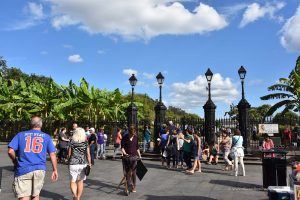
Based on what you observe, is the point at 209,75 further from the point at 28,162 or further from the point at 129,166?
the point at 28,162

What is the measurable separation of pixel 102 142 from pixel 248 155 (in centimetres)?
755

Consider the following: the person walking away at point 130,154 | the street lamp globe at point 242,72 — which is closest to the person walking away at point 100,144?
the person walking away at point 130,154

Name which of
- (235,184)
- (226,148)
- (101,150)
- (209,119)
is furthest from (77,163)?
(209,119)

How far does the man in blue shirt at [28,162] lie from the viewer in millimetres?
5105

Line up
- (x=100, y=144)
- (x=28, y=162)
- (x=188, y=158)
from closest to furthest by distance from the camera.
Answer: (x=28, y=162), (x=188, y=158), (x=100, y=144)

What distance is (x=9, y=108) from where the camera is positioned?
30.7 meters

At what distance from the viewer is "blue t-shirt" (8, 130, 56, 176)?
202 inches

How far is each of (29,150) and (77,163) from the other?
2.19 meters

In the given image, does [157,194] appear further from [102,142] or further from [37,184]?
[102,142]

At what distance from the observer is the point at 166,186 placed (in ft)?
32.0

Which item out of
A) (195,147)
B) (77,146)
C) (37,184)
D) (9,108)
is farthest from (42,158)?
(9,108)

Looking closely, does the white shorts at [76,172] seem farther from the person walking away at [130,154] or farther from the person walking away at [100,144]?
the person walking away at [100,144]

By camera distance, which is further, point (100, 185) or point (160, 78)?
point (160, 78)

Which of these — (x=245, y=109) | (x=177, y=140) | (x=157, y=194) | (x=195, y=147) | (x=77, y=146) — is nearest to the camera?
(x=77, y=146)
